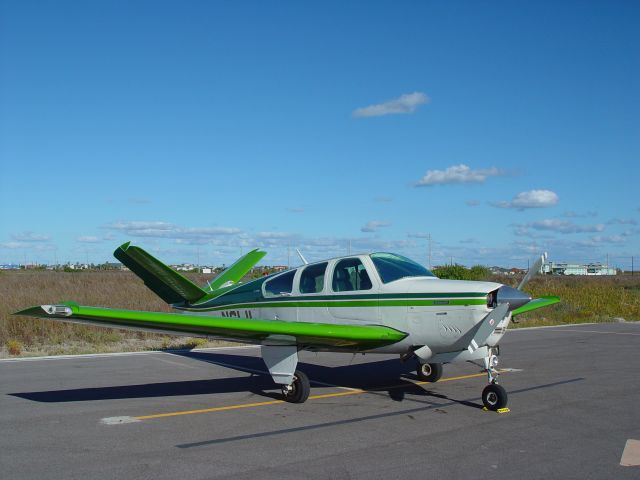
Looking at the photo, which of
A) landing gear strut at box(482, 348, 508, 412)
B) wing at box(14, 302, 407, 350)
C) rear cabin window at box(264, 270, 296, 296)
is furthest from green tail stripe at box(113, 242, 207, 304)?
landing gear strut at box(482, 348, 508, 412)

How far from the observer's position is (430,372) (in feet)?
36.4

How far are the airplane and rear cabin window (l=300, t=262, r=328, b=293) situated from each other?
17 mm

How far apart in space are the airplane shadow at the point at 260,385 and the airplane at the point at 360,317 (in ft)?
2.86

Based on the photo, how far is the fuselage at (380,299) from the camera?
28.0ft

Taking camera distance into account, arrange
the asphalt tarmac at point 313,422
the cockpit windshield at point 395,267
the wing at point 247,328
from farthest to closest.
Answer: the cockpit windshield at point 395,267
the wing at point 247,328
the asphalt tarmac at point 313,422

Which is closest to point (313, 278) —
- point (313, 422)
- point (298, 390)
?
point (298, 390)

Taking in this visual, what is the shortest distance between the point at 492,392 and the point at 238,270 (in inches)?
273

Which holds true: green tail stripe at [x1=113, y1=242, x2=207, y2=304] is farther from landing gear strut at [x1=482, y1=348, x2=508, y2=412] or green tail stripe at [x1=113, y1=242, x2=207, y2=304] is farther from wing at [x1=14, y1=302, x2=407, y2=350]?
landing gear strut at [x1=482, y1=348, x2=508, y2=412]

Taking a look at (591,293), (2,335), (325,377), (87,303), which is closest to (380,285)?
(325,377)

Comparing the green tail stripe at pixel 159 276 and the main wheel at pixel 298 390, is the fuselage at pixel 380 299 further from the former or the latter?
the green tail stripe at pixel 159 276

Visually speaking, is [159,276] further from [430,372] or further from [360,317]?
[430,372]

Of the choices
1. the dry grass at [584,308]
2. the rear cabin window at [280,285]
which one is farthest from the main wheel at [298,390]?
the dry grass at [584,308]

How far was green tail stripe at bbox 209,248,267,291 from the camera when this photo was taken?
44.2 feet

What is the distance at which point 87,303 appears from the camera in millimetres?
21562
